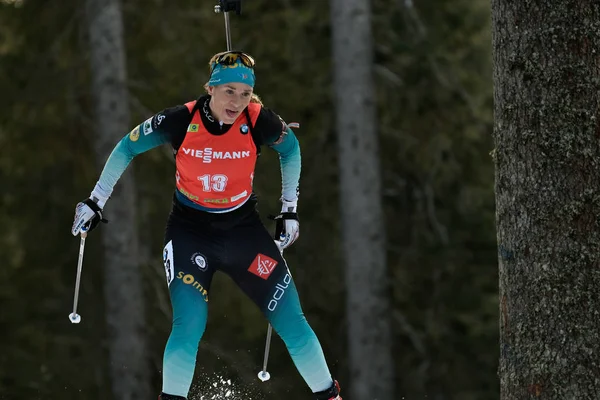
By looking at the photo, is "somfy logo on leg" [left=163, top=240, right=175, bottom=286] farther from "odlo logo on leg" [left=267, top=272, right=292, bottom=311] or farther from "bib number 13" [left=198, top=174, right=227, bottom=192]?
"odlo logo on leg" [left=267, top=272, right=292, bottom=311]

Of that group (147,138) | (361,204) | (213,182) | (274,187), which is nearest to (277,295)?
(213,182)

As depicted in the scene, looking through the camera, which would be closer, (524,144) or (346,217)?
(524,144)

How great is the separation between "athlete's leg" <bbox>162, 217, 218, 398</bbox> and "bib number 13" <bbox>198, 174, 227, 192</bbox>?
32cm

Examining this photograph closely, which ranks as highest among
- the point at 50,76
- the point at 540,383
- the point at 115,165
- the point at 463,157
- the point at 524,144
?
the point at 50,76

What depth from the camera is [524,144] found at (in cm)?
444

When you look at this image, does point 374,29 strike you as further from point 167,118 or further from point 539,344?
point 539,344

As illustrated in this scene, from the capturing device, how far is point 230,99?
18.6ft

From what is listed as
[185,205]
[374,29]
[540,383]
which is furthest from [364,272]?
[540,383]

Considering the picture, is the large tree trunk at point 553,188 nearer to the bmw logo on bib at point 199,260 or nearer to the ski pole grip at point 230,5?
the ski pole grip at point 230,5

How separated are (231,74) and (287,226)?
46.5 inches

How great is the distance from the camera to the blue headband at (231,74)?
18.7ft

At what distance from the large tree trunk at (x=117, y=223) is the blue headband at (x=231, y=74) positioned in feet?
20.7

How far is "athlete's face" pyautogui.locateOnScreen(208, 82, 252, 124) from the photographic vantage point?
5680mm

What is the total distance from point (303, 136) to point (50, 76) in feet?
11.8
